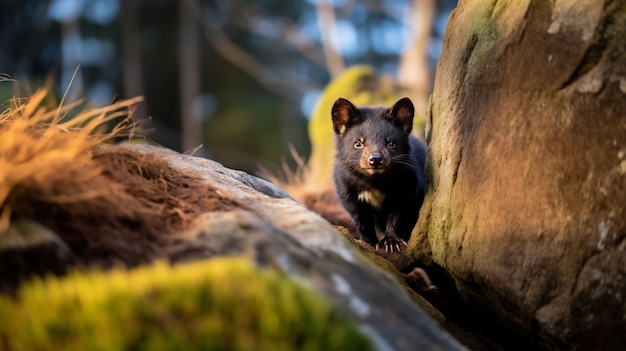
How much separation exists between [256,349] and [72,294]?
0.66 meters

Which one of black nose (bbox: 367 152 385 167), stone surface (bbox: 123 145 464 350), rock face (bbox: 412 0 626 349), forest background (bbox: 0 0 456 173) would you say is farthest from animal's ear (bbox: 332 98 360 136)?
forest background (bbox: 0 0 456 173)

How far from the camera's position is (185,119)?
11320mm

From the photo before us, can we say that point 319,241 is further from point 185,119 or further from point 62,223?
point 185,119

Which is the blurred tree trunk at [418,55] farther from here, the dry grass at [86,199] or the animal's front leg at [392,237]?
the dry grass at [86,199]

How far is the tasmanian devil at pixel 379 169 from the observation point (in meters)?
4.91

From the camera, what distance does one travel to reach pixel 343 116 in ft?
17.5

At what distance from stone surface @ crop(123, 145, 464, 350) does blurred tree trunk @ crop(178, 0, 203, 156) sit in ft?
25.9

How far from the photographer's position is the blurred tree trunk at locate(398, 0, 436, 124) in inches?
419

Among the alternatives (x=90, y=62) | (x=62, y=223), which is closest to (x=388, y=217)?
(x=62, y=223)

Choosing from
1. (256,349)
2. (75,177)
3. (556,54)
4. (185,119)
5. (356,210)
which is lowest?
(185,119)

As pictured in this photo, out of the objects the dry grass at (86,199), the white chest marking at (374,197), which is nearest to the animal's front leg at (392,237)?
the white chest marking at (374,197)

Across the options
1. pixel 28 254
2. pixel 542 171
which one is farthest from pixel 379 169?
pixel 28 254

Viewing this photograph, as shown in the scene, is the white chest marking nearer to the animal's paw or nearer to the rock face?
the animal's paw

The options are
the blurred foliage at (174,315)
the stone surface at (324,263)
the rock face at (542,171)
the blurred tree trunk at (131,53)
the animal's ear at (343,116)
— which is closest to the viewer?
the blurred foliage at (174,315)
